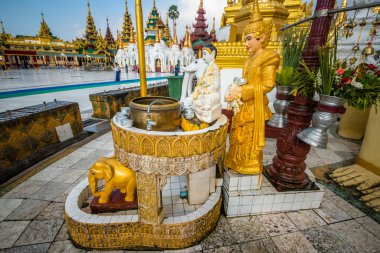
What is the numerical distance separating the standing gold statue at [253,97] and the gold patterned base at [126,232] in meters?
0.99

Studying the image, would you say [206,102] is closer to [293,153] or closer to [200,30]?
[293,153]

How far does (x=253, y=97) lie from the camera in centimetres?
243

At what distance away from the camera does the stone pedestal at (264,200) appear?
2.67 meters

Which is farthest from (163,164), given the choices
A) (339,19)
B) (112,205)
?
(339,19)

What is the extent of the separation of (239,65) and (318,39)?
3.59 m

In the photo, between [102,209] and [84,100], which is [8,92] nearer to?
[84,100]

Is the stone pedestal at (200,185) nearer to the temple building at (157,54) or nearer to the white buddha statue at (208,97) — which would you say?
the white buddha statue at (208,97)

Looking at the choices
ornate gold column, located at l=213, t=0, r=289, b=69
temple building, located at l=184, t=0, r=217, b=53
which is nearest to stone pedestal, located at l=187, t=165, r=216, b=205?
ornate gold column, located at l=213, t=0, r=289, b=69

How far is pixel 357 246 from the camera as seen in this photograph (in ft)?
7.52

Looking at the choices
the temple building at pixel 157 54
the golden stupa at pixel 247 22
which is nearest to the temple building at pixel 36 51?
the temple building at pixel 157 54

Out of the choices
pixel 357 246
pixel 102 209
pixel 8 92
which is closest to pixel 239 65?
pixel 357 246

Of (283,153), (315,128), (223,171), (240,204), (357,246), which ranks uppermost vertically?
(315,128)

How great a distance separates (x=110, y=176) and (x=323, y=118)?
8.64 ft

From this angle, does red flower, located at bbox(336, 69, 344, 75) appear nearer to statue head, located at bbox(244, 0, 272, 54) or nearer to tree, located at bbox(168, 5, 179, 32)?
A: statue head, located at bbox(244, 0, 272, 54)
